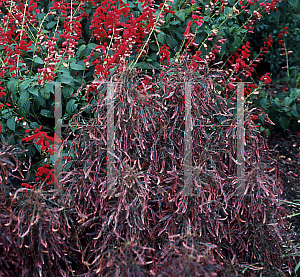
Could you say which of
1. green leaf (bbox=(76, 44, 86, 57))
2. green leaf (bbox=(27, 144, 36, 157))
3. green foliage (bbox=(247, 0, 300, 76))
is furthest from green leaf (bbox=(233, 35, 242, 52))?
green leaf (bbox=(27, 144, 36, 157))

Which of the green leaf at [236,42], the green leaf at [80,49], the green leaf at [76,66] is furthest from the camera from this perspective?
the green leaf at [236,42]

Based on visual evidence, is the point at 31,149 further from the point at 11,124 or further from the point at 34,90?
the point at 34,90

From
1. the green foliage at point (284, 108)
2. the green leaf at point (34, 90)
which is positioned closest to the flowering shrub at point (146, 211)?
the green leaf at point (34, 90)

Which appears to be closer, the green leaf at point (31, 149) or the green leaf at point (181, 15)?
the green leaf at point (31, 149)

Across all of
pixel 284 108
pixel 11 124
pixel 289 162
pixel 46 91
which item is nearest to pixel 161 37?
pixel 46 91

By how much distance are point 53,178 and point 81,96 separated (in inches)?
36.0

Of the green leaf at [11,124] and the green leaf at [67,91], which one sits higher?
the green leaf at [67,91]

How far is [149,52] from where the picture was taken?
334cm

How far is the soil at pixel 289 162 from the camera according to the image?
3203mm

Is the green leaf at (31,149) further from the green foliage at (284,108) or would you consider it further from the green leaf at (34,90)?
the green foliage at (284,108)

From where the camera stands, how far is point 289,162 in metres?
3.75

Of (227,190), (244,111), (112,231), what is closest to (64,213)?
(112,231)

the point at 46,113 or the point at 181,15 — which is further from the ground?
the point at 181,15

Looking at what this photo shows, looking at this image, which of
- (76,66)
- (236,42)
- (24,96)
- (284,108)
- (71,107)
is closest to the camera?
(24,96)
